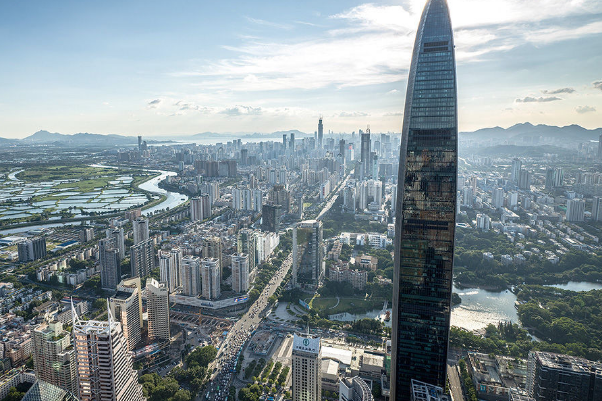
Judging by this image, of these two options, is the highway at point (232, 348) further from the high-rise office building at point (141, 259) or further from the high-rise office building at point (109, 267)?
the high-rise office building at point (109, 267)

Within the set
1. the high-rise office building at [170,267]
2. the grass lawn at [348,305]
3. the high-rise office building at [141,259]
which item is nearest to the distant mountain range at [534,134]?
the grass lawn at [348,305]

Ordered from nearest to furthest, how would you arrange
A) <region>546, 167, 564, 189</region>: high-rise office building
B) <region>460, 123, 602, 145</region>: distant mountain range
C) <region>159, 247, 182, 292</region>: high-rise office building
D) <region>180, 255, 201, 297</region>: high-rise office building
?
1. <region>180, 255, 201, 297</region>: high-rise office building
2. <region>159, 247, 182, 292</region>: high-rise office building
3. <region>546, 167, 564, 189</region>: high-rise office building
4. <region>460, 123, 602, 145</region>: distant mountain range

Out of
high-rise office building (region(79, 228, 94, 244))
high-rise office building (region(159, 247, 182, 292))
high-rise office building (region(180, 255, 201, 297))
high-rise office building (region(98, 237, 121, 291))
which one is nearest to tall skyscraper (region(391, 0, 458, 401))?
high-rise office building (region(180, 255, 201, 297))

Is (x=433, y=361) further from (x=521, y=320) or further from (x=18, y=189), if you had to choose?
(x=18, y=189)

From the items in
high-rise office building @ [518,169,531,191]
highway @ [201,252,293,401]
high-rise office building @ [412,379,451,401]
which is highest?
high-rise office building @ [518,169,531,191]

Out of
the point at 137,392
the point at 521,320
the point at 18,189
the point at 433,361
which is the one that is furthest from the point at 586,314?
the point at 18,189

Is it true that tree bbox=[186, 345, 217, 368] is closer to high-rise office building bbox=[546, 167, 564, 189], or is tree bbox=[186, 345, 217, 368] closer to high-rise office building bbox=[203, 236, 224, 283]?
high-rise office building bbox=[203, 236, 224, 283]

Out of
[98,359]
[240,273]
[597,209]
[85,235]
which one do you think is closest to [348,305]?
[240,273]
